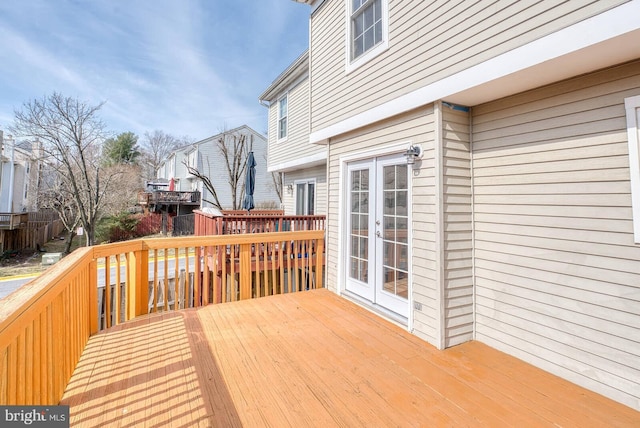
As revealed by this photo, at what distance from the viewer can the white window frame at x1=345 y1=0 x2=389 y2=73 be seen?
357cm

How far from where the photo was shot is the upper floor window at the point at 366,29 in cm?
368

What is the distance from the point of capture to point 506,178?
9.14ft

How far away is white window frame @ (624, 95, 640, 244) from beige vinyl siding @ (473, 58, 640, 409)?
39mm

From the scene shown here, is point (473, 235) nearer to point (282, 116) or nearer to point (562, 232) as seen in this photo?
point (562, 232)

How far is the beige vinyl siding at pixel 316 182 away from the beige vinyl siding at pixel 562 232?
4548mm

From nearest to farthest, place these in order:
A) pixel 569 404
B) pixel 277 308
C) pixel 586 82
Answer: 1. pixel 569 404
2. pixel 586 82
3. pixel 277 308

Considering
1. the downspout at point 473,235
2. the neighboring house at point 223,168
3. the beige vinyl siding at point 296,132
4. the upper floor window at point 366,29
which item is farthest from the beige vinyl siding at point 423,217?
the neighboring house at point 223,168

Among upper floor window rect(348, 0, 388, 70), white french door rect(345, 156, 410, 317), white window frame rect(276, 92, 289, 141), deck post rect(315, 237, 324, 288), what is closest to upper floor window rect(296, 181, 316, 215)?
white window frame rect(276, 92, 289, 141)

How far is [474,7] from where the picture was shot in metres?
2.60

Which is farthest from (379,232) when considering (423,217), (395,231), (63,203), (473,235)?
(63,203)

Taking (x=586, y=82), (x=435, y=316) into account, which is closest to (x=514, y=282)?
(x=435, y=316)

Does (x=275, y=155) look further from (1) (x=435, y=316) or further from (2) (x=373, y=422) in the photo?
(2) (x=373, y=422)

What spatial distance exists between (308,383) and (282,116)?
8.54m

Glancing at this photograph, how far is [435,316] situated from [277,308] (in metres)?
2.07
